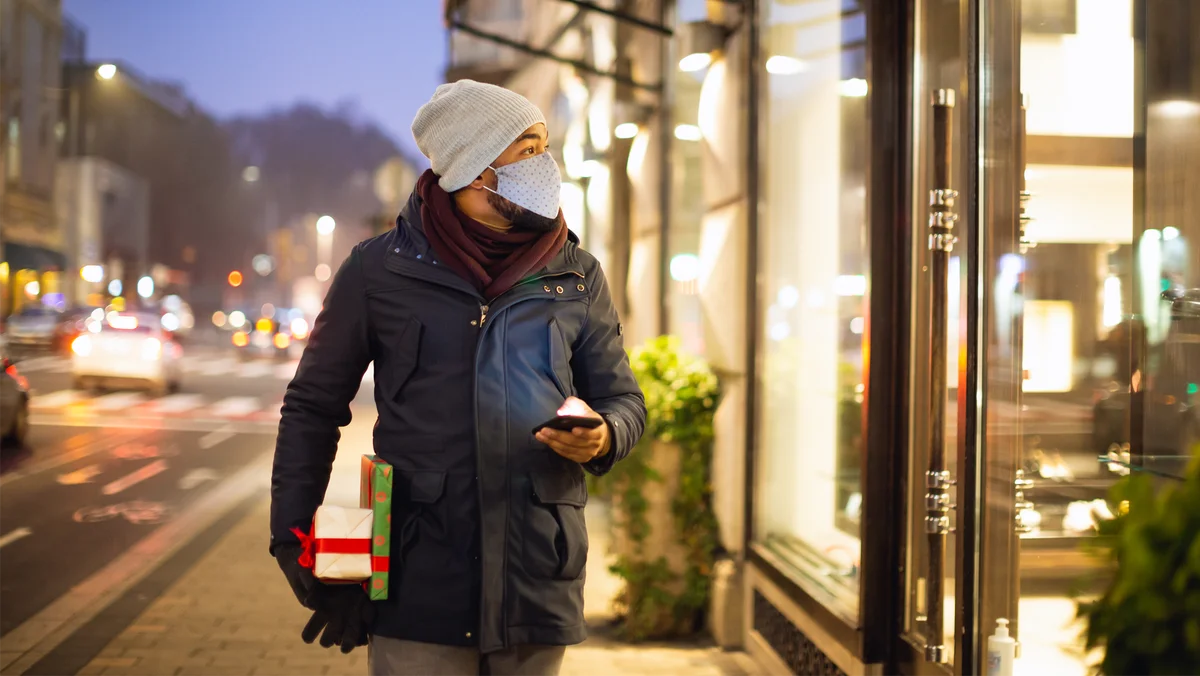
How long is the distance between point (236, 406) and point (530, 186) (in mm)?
20139

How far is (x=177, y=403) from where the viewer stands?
21.4m

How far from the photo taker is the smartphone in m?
2.46

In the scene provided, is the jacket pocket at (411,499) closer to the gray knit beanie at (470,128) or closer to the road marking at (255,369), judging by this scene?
the gray knit beanie at (470,128)

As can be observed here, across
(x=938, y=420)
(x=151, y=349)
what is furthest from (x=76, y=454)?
(x=938, y=420)

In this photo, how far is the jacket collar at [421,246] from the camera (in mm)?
2695

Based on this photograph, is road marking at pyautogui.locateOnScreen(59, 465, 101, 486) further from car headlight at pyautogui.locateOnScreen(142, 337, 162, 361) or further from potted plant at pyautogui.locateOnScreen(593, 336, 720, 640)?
car headlight at pyautogui.locateOnScreen(142, 337, 162, 361)

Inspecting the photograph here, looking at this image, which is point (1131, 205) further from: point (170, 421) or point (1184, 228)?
point (170, 421)

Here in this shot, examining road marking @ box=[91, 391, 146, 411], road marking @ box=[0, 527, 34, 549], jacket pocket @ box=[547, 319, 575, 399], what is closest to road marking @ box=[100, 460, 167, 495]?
road marking @ box=[0, 527, 34, 549]

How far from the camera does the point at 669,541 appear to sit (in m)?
6.66

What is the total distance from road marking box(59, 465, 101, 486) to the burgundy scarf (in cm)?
950

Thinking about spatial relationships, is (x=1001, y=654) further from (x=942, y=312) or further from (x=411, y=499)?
(x=411, y=499)

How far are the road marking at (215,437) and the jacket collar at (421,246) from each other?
13396mm

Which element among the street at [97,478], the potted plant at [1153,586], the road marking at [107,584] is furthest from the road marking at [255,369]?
the potted plant at [1153,586]

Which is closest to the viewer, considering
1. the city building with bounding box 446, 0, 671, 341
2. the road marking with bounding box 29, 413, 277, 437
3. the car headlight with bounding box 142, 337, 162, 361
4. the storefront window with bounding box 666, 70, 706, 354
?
the storefront window with bounding box 666, 70, 706, 354
